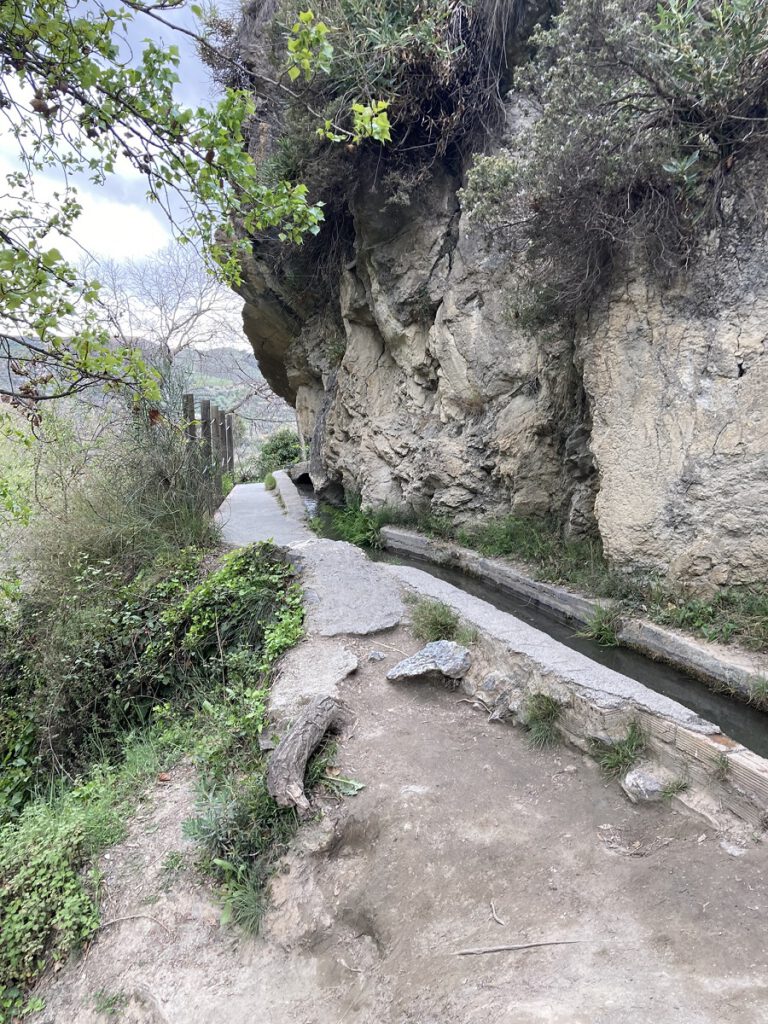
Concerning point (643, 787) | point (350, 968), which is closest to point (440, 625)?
point (643, 787)

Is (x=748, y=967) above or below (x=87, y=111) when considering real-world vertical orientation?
below

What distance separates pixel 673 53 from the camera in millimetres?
3914

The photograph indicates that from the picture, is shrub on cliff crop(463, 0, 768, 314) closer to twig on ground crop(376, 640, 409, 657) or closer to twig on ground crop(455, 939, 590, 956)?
twig on ground crop(376, 640, 409, 657)

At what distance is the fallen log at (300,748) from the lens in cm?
259

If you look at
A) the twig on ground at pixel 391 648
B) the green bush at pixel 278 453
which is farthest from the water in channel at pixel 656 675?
the green bush at pixel 278 453

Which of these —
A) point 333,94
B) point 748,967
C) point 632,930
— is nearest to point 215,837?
point 632,930

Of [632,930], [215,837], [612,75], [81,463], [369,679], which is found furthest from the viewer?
[81,463]

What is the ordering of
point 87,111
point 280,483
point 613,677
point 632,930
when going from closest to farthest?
point 632,930 < point 87,111 < point 613,677 < point 280,483

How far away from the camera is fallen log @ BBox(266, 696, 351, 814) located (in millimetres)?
2594

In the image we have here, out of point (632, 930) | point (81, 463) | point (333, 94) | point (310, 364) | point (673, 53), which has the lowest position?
point (632, 930)

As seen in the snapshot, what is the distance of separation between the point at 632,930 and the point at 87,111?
3.58m

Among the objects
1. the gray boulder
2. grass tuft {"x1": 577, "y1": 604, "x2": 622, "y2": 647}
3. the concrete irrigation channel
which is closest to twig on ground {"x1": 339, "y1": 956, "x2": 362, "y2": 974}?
the gray boulder

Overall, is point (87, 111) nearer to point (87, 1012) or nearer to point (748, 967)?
point (87, 1012)

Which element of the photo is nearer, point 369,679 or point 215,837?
point 215,837
